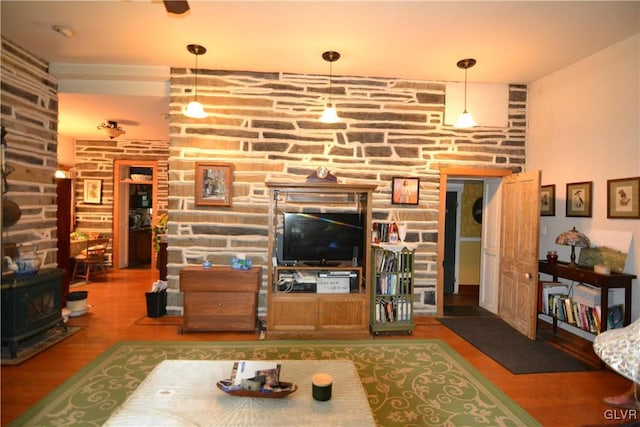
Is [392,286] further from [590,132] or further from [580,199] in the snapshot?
[590,132]

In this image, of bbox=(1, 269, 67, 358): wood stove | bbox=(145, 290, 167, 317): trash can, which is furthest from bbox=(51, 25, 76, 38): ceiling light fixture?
bbox=(145, 290, 167, 317): trash can

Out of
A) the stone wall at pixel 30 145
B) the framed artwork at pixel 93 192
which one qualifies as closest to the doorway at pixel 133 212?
the framed artwork at pixel 93 192

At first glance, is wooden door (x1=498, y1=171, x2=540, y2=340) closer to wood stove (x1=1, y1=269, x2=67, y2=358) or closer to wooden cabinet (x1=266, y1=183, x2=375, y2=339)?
wooden cabinet (x1=266, y1=183, x2=375, y2=339)

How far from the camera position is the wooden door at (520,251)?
3.94 meters

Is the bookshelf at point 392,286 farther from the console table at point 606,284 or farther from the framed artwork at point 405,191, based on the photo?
the console table at point 606,284

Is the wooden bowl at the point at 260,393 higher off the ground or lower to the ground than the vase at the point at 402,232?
lower

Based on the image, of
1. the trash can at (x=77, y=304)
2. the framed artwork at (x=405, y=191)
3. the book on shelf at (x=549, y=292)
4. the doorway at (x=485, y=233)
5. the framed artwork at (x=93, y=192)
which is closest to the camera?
the book on shelf at (x=549, y=292)

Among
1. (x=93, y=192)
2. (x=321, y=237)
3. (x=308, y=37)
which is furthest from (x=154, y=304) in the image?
(x=93, y=192)

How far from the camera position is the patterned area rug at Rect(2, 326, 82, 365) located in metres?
3.20

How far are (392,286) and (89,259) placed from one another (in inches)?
222

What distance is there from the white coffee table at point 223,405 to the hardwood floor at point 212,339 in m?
1.25

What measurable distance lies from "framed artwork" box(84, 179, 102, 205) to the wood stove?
14.3ft

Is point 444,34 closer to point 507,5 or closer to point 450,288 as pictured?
point 507,5

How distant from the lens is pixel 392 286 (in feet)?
13.5
